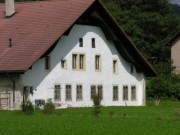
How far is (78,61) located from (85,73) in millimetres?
1152

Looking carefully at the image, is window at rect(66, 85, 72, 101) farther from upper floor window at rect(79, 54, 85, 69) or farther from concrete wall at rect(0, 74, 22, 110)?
concrete wall at rect(0, 74, 22, 110)

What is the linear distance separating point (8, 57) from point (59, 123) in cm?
1911

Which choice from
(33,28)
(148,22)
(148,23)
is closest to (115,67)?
(33,28)

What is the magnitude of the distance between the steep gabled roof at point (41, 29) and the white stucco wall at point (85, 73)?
3.16 feet

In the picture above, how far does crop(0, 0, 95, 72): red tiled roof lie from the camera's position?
1918 inches

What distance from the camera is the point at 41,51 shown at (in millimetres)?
48531

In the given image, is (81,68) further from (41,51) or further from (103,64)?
(41,51)

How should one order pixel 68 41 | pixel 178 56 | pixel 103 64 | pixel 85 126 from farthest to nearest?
1. pixel 178 56
2. pixel 103 64
3. pixel 68 41
4. pixel 85 126

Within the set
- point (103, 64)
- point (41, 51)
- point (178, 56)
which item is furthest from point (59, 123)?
point (178, 56)

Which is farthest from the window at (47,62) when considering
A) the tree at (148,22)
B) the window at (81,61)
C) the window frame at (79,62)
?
the tree at (148,22)

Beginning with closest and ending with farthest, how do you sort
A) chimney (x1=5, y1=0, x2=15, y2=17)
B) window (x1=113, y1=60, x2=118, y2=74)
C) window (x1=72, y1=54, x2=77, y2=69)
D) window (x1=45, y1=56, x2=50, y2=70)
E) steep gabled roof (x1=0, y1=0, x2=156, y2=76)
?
steep gabled roof (x1=0, y1=0, x2=156, y2=76) < window (x1=45, y1=56, x2=50, y2=70) < window (x1=72, y1=54, x2=77, y2=69) < chimney (x1=5, y1=0, x2=15, y2=17) < window (x1=113, y1=60, x2=118, y2=74)

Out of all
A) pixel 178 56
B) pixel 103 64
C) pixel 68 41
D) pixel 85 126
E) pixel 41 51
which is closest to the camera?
pixel 85 126

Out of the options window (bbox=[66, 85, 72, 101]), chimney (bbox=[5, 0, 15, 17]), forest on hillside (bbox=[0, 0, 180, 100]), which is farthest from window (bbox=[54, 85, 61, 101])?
forest on hillside (bbox=[0, 0, 180, 100])

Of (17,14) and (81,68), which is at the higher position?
(17,14)
